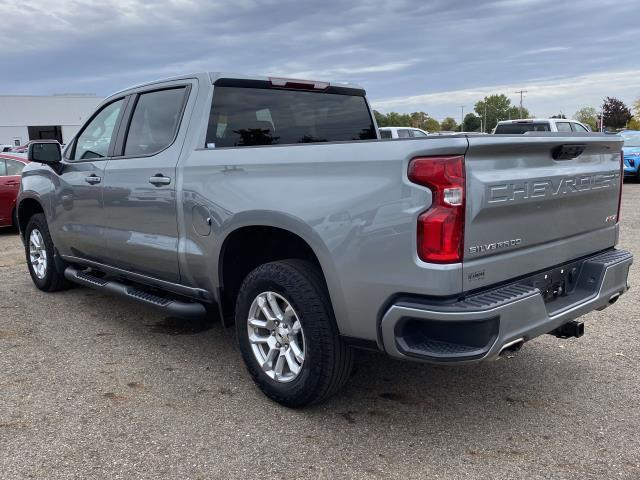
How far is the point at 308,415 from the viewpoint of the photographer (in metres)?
3.46

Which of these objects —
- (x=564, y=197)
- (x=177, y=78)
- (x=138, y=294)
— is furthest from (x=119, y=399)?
(x=564, y=197)

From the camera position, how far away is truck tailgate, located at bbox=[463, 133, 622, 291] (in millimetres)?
2738

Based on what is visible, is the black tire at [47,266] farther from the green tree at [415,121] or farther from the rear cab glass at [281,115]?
the green tree at [415,121]

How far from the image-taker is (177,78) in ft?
14.0

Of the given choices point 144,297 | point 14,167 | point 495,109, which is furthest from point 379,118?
point 495,109

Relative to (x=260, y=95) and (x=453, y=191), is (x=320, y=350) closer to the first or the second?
(x=453, y=191)

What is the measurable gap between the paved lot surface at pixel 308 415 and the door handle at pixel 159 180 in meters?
1.27

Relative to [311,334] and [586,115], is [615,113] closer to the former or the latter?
[586,115]

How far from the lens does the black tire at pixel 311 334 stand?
3.15m

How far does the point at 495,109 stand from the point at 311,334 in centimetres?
13158

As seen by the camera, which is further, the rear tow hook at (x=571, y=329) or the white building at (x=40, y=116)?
the white building at (x=40, y=116)

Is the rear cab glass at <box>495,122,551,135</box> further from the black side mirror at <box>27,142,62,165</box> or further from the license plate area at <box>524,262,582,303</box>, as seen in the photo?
the license plate area at <box>524,262,582,303</box>

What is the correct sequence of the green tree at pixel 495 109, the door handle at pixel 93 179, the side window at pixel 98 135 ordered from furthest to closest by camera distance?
the green tree at pixel 495 109, the side window at pixel 98 135, the door handle at pixel 93 179

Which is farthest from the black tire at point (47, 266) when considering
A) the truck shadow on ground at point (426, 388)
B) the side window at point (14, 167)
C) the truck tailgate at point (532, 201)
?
the side window at point (14, 167)
